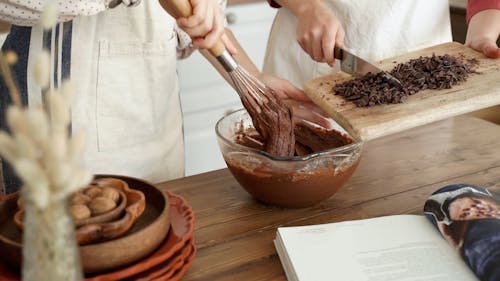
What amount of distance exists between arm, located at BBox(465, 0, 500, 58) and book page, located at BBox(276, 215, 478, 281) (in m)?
0.45

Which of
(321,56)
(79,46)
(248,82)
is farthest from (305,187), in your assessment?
(79,46)

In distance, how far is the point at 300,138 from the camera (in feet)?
3.33

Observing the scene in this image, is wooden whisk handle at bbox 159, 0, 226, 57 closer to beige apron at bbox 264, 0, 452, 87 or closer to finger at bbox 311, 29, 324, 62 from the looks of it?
finger at bbox 311, 29, 324, 62

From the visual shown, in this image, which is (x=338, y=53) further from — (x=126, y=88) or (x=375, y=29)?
(x=126, y=88)

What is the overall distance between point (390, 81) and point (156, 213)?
1.58 ft

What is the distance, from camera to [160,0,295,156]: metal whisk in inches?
37.9

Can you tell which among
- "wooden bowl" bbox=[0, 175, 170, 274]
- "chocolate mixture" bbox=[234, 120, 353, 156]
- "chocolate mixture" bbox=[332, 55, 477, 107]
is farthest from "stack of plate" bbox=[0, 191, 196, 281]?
"chocolate mixture" bbox=[332, 55, 477, 107]

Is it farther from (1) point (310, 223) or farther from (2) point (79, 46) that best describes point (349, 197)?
(2) point (79, 46)

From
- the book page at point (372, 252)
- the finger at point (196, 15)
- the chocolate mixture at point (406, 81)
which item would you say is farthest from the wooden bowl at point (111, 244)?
the chocolate mixture at point (406, 81)

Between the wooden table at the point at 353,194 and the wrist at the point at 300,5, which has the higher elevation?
the wrist at the point at 300,5

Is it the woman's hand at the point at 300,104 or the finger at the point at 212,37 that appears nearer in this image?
the finger at the point at 212,37

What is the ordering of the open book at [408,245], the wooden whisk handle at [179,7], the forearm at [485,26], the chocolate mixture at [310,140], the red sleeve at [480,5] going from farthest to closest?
the red sleeve at [480,5] → the forearm at [485,26] → the chocolate mixture at [310,140] → the wooden whisk handle at [179,7] → the open book at [408,245]

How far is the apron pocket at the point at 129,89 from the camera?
1157 mm

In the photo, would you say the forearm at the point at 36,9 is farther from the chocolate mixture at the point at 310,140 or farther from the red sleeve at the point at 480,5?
the red sleeve at the point at 480,5
